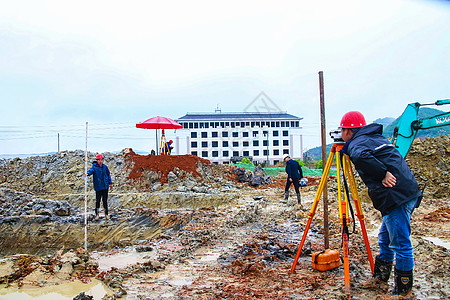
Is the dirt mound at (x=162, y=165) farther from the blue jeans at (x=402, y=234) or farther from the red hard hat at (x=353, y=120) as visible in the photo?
the blue jeans at (x=402, y=234)

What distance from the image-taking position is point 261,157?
57.0 meters

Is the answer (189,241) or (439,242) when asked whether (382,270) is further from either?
(189,241)

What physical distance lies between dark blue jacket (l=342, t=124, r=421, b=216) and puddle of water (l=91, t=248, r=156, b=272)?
378cm

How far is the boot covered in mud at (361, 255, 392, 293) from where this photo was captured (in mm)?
3312

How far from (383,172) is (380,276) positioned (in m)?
1.35

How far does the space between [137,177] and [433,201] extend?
1373 centimetres

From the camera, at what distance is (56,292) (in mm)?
3541

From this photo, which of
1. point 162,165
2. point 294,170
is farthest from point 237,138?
point 294,170

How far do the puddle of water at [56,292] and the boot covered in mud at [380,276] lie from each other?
283cm

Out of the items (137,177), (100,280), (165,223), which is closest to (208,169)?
(137,177)

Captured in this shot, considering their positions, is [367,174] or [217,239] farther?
[217,239]

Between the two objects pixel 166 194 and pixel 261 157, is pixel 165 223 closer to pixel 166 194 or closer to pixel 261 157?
pixel 166 194

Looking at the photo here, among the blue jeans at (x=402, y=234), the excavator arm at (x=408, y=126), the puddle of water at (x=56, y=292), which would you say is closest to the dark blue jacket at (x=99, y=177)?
the puddle of water at (x=56, y=292)

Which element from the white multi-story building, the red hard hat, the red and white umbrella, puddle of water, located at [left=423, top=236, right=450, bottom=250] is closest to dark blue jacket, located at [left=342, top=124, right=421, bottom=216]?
the red hard hat
